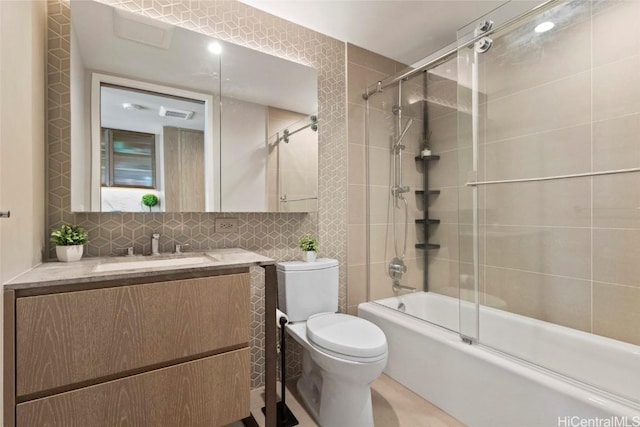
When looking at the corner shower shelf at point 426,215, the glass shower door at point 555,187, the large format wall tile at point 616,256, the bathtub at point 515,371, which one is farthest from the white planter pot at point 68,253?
the large format wall tile at point 616,256

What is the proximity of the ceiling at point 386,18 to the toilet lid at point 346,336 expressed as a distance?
6.32ft

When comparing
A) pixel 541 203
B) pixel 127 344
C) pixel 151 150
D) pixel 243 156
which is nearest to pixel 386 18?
pixel 243 156

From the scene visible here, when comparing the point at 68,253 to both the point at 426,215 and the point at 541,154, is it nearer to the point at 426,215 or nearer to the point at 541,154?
the point at 426,215

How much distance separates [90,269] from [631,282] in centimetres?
256

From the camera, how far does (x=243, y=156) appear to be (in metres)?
1.83

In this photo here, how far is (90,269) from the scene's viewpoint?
3.76 ft

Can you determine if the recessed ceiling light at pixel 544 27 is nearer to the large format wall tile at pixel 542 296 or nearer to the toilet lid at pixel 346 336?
the large format wall tile at pixel 542 296

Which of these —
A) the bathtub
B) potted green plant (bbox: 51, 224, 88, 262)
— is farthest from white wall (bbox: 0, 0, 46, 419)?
the bathtub

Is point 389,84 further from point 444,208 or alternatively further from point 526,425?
point 526,425

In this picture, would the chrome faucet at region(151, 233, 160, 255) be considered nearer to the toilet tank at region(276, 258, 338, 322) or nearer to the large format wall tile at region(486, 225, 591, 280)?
the toilet tank at region(276, 258, 338, 322)

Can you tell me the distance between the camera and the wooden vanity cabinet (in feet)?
3.11

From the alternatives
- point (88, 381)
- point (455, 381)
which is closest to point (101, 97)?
point (88, 381)

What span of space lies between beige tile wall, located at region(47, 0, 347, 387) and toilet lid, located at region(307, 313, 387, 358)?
47cm

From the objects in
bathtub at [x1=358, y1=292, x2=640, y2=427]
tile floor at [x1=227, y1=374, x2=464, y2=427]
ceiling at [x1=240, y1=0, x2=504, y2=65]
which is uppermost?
ceiling at [x1=240, y1=0, x2=504, y2=65]
